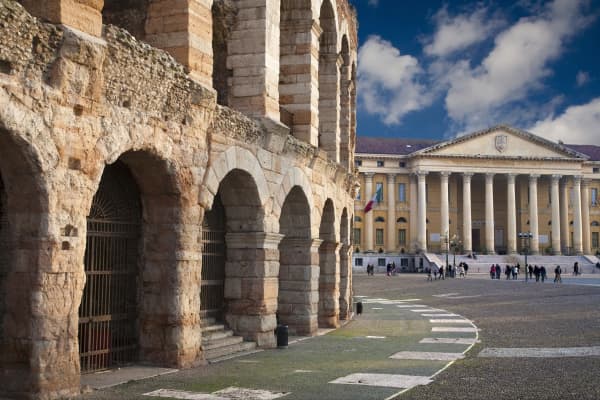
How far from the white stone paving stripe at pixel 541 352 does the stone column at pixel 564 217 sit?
72639 mm

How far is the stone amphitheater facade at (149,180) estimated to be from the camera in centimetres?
808

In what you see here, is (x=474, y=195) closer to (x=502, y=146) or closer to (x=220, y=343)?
(x=502, y=146)

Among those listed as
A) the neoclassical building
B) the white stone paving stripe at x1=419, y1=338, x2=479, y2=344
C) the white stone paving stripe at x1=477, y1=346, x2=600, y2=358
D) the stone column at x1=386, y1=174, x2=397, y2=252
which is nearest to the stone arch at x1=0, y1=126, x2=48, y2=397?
the white stone paving stripe at x1=477, y1=346, x2=600, y2=358

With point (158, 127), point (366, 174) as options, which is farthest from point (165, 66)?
point (366, 174)

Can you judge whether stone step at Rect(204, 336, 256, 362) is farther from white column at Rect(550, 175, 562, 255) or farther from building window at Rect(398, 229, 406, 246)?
white column at Rect(550, 175, 562, 255)

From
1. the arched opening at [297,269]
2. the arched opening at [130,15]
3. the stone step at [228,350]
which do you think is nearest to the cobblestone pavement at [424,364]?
the stone step at [228,350]

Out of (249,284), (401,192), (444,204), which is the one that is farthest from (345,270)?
(401,192)

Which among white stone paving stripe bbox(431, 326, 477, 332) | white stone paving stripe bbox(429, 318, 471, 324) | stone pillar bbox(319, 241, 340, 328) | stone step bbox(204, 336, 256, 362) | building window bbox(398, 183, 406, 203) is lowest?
white stone paving stripe bbox(429, 318, 471, 324)

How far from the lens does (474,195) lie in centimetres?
8294

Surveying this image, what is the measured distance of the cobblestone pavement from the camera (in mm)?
9164

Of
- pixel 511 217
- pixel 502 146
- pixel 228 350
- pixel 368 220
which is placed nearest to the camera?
pixel 228 350

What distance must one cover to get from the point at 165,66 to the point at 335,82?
10.7 m

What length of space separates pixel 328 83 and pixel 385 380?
12.0m

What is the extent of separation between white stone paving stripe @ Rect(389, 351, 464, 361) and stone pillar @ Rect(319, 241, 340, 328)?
5506 millimetres
